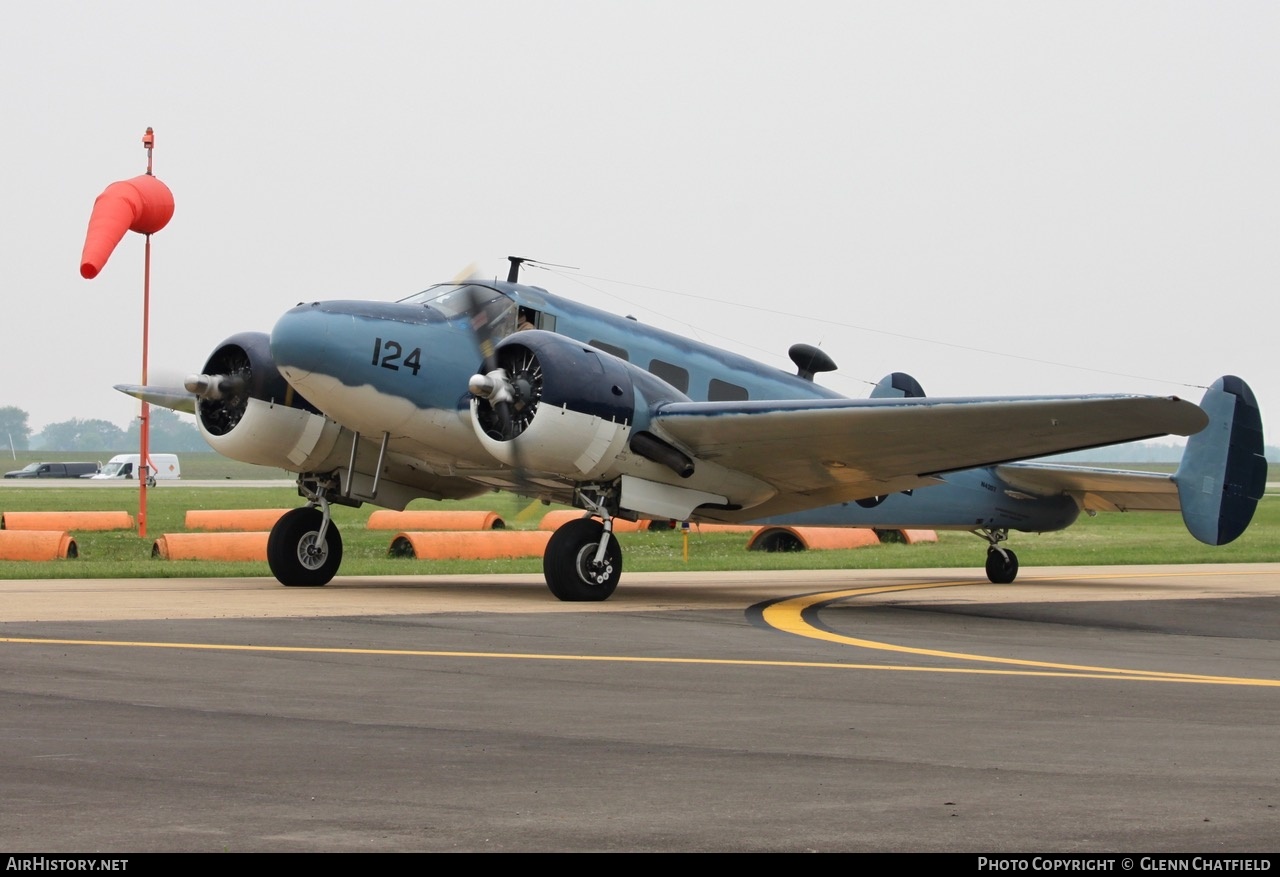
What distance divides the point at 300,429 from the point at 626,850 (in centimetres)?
1463

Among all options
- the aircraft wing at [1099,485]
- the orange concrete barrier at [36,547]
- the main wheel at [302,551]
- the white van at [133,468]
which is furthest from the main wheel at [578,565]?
the white van at [133,468]

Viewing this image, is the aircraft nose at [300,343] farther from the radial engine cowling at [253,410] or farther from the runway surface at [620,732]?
the runway surface at [620,732]

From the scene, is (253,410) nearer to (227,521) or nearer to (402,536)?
(402,536)

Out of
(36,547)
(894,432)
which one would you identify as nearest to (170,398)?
(36,547)

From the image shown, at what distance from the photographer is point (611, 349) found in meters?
18.6

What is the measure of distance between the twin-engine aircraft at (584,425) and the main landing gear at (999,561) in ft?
11.0

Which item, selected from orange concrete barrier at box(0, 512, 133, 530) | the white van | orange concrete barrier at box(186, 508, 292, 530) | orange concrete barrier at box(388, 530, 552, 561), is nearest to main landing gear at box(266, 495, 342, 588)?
orange concrete barrier at box(388, 530, 552, 561)

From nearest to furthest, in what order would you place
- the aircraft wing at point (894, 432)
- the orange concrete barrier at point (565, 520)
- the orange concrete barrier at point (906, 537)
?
the aircraft wing at point (894, 432) → the orange concrete barrier at point (565, 520) → the orange concrete barrier at point (906, 537)

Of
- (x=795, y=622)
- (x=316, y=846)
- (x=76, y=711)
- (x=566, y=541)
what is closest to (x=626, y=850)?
(x=316, y=846)

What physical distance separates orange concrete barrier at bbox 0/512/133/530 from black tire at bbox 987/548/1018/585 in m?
19.4

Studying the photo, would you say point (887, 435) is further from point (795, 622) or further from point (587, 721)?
point (587, 721)

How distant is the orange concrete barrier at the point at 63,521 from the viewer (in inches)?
1222

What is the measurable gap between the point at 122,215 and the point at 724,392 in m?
13.1
